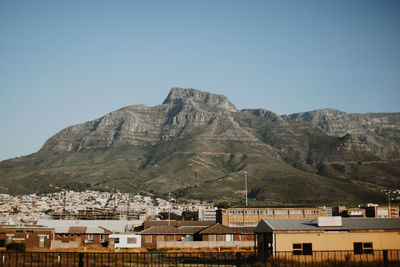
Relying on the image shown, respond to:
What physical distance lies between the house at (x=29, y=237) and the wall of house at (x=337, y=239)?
3844 cm

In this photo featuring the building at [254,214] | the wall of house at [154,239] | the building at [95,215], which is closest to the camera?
the wall of house at [154,239]

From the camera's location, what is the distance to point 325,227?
40.8 metres

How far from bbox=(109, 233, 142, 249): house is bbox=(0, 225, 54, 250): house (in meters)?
9.39

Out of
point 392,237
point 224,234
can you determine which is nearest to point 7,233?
point 224,234

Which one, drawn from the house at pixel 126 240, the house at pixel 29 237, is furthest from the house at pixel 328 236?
the house at pixel 29 237

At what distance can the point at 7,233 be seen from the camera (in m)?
63.4

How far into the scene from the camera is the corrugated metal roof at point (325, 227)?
40469 millimetres

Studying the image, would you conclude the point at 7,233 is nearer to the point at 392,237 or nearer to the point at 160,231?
the point at 160,231

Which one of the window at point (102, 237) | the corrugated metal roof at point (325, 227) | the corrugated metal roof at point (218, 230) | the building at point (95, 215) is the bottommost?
the window at point (102, 237)

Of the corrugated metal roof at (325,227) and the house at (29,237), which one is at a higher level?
the corrugated metal roof at (325,227)

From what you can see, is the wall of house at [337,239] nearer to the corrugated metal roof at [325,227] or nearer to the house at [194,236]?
the corrugated metal roof at [325,227]

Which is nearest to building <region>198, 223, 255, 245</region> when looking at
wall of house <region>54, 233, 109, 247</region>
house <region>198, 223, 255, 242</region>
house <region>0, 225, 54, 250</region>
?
house <region>198, 223, 255, 242</region>

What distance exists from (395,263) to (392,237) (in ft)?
30.6

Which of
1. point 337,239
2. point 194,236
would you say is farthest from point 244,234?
point 337,239
